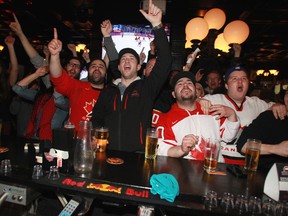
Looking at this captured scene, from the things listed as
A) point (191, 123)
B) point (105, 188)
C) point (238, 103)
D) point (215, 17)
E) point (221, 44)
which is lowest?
point (105, 188)

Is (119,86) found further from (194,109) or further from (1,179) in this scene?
(1,179)

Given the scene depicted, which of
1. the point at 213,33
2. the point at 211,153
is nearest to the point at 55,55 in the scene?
the point at 211,153

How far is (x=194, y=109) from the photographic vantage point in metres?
2.33

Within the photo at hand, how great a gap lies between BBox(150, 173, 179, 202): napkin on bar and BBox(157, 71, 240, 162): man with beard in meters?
0.70

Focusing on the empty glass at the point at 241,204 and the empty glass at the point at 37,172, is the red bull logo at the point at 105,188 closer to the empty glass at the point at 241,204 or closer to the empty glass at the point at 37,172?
the empty glass at the point at 37,172

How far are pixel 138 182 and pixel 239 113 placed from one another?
5.36 feet

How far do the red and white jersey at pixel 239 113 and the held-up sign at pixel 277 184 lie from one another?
103cm

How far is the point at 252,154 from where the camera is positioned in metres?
1.60

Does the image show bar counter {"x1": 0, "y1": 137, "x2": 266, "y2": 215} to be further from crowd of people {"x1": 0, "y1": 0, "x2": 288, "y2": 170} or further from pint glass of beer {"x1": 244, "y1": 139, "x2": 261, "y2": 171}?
crowd of people {"x1": 0, "y1": 0, "x2": 288, "y2": 170}

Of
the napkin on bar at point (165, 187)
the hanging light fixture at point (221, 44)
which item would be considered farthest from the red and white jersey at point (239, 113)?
the hanging light fixture at point (221, 44)

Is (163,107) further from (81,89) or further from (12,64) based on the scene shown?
(12,64)

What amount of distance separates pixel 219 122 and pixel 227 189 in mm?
1097

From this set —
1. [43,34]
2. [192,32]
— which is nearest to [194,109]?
[192,32]

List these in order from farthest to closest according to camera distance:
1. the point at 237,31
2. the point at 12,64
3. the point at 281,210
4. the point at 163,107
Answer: the point at 237,31
the point at 12,64
the point at 163,107
the point at 281,210
